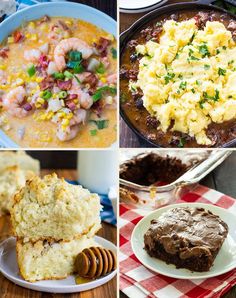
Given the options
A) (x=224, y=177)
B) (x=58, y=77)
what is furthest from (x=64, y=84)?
(x=224, y=177)

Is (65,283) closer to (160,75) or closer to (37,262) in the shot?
(37,262)

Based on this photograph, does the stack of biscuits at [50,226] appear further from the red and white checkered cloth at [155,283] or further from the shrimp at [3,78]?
the shrimp at [3,78]

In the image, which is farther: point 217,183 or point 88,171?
point 88,171

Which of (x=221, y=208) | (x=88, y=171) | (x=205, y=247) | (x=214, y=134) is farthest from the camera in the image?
(x=88, y=171)

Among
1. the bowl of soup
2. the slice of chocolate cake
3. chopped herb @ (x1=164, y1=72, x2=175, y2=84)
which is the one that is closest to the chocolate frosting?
the slice of chocolate cake

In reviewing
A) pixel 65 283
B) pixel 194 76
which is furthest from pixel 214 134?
pixel 65 283

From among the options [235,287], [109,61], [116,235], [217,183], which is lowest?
[235,287]

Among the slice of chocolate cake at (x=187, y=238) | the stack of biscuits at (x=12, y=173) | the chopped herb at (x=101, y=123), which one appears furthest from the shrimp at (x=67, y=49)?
the slice of chocolate cake at (x=187, y=238)

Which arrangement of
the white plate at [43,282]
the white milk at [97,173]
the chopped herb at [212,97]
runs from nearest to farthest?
the white plate at [43,282]
the chopped herb at [212,97]
the white milk at [97,173]
